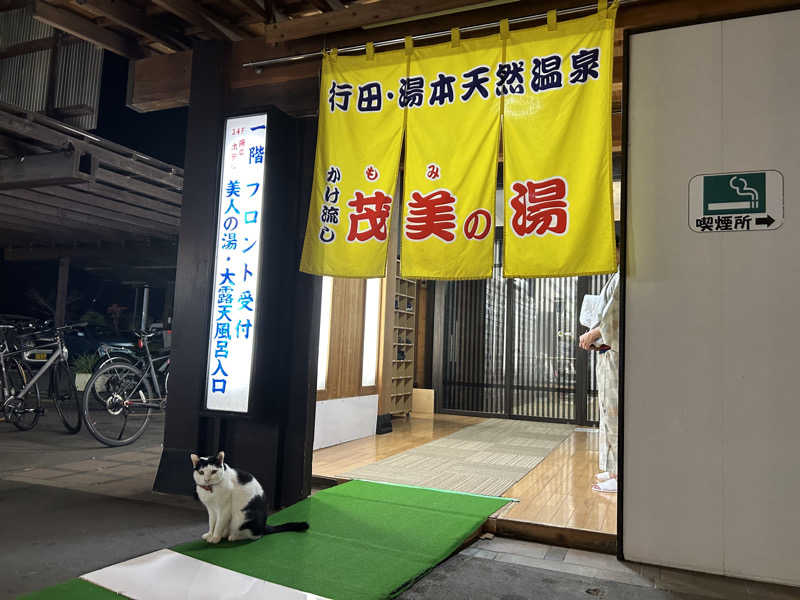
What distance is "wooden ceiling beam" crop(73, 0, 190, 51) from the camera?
163 inches

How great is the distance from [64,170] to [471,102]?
4.85 metres

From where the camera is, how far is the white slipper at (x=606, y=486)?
4.31 metres

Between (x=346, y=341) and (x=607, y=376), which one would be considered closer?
(x=607, y=376)

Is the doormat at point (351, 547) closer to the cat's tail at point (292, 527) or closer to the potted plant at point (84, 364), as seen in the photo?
the cat's tail at point (292, 527)

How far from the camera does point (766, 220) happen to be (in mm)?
2863

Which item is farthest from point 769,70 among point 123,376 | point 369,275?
point 123,376

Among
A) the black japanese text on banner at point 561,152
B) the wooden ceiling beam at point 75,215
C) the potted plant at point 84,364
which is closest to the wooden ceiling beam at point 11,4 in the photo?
the wooden ceiling beam at point 75,215

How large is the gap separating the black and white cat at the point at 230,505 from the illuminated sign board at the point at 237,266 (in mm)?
825

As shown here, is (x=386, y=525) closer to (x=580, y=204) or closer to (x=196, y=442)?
(x=196, y=442)

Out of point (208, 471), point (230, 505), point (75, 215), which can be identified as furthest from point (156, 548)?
point (75, 215)

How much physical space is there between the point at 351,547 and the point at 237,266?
196 cm

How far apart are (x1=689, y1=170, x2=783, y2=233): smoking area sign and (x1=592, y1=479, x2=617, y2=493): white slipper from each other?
7.20 ft

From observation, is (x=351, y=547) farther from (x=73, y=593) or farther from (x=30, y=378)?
(x=30, y=378)

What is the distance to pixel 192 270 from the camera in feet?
13.6
